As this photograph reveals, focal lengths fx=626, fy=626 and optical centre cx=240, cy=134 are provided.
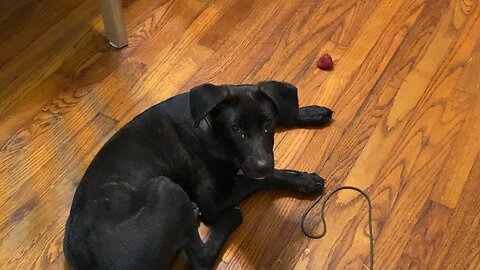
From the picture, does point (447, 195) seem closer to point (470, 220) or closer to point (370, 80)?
point (470, 220)

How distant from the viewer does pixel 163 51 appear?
7.38 feet

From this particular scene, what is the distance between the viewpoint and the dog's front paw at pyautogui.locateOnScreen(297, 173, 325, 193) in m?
1.81

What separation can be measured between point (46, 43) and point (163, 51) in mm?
428

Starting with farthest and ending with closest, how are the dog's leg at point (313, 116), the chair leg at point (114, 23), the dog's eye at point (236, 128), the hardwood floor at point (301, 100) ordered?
the chair leg at point (114, 23) < the dog's leg at point (313, 116) < the hardwood floor at point (301, 100) < the dog's eye at point (236, 128)

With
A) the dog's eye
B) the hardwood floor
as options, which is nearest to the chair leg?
the hardwood floor

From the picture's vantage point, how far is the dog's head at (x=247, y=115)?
1.55 metres

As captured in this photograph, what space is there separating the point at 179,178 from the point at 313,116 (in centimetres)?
53

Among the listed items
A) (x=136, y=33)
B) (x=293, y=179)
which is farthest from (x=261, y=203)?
(x=136, y=33)

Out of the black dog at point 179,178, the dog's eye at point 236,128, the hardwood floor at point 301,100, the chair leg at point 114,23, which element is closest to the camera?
the black dog at point 179,178

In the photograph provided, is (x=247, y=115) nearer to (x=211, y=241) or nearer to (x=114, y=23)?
(x=211, y=241)

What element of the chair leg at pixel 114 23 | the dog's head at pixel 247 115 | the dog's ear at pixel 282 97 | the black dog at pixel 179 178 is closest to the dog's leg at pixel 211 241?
the black dog at pixel 179 178

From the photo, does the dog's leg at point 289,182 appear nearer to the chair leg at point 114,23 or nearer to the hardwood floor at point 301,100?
the hardwood floor at point 301,100

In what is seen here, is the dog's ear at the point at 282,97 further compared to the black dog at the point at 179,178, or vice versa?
the dog's ear at the point at 282,97

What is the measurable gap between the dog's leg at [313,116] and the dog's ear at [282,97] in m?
0.35
